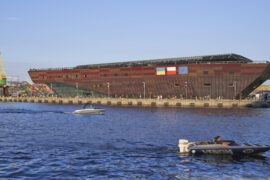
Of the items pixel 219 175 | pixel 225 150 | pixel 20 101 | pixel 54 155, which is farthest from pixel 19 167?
pixel 20 101

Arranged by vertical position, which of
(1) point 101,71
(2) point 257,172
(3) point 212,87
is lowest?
(2) point 257,172

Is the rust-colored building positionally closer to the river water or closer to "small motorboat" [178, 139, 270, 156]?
the river water

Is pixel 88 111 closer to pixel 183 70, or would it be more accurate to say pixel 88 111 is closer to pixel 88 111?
pixel 88 111

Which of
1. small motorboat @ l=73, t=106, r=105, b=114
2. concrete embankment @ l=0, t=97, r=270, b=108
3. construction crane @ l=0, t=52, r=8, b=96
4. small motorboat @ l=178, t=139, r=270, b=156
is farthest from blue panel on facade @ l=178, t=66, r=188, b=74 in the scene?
construction crane @ l=0, t=52, r=8, b=96

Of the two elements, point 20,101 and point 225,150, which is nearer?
point 225,150

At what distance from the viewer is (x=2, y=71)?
190 meters

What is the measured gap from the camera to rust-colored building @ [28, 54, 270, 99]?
104875mm

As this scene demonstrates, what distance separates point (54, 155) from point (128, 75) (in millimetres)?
98284

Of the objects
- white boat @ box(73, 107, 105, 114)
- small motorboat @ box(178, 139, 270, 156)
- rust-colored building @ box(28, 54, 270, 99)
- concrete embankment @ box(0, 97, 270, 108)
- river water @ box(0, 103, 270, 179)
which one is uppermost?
rust-colored building @ box(28, 54, 270, 99)

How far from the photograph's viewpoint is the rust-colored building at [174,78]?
105 metres

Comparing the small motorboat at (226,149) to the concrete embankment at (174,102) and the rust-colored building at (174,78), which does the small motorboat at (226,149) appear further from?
the rust-colored building at (174,78)

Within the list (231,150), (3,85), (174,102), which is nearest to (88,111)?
(174,102)

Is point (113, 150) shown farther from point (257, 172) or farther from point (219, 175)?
point (257, 172)

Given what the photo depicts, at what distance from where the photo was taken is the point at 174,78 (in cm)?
11594
